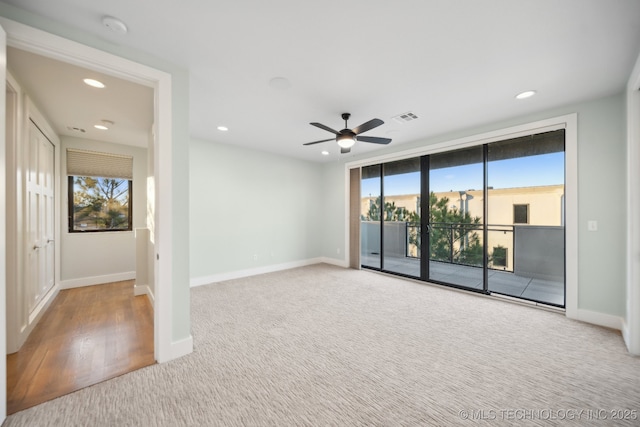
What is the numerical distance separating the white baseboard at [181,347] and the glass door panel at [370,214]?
3927 mm

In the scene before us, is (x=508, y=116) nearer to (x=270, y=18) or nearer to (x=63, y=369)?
(x=270, y=18)

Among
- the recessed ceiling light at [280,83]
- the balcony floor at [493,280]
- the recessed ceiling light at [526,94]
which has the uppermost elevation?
the recessed ceiling light at [280,83]

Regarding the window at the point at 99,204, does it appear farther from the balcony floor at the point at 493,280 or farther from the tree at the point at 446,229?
the balcony floor at the point at 493,280

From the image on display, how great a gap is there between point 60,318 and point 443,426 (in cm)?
419

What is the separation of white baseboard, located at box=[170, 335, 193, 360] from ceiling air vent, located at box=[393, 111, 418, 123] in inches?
140

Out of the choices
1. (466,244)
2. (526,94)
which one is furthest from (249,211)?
(526,94)

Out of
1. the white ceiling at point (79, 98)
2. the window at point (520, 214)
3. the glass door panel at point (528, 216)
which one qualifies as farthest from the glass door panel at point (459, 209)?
the white ceiling at point (79, 98)

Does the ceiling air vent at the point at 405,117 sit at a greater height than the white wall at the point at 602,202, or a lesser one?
greater

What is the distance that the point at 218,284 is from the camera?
4.36 m

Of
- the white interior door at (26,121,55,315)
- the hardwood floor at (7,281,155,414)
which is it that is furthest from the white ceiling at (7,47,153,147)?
the hardwood floor at (7,281,155,414)

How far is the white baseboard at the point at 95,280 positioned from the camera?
161 inches

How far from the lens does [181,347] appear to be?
2189 mm

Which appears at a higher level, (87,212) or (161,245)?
(87,212)

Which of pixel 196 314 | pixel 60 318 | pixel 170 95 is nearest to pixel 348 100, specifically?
pixel 170 95
